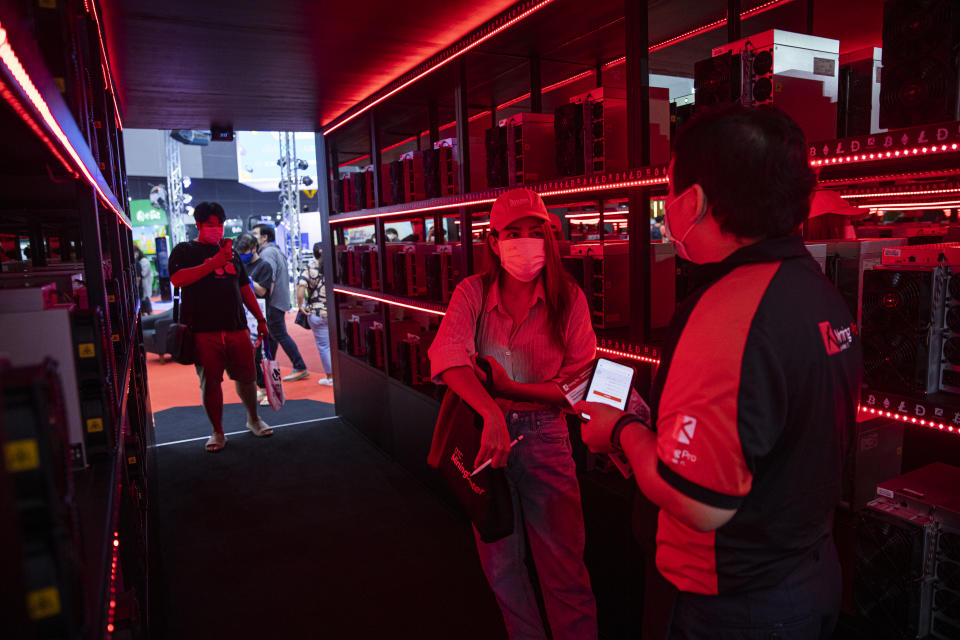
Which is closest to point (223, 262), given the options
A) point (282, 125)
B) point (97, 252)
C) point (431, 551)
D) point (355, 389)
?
point (355, 389)

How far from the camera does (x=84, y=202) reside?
1.52 meters

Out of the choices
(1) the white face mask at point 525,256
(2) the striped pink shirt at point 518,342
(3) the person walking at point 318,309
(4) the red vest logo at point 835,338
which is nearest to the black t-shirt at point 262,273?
(3) the person walking at point 318,309

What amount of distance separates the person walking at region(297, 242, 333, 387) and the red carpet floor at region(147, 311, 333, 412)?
0.29 meters

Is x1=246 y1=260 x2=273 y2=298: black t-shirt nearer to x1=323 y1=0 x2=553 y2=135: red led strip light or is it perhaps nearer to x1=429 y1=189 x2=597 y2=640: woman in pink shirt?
x1=323 y1=0 x2=553 y2=135: red led strip light

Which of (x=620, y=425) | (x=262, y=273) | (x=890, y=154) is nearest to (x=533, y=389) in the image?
(x=620, y=425)

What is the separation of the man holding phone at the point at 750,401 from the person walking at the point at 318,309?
6561 millimetres

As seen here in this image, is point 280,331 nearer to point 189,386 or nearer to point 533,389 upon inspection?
point 189,386

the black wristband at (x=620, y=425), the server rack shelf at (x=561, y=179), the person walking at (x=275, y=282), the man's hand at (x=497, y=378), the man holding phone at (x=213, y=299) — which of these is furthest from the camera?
the person walking at (x=275, y=282)

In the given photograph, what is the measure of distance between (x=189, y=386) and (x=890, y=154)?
25.9 feet

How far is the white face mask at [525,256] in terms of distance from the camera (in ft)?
6.89

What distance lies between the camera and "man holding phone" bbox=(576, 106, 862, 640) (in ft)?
3.17

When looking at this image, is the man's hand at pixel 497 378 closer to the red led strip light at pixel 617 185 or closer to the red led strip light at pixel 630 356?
the red led strip light at pixel 630 356

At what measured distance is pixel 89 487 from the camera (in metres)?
1.20

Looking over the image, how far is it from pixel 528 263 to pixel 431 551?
197 cm
